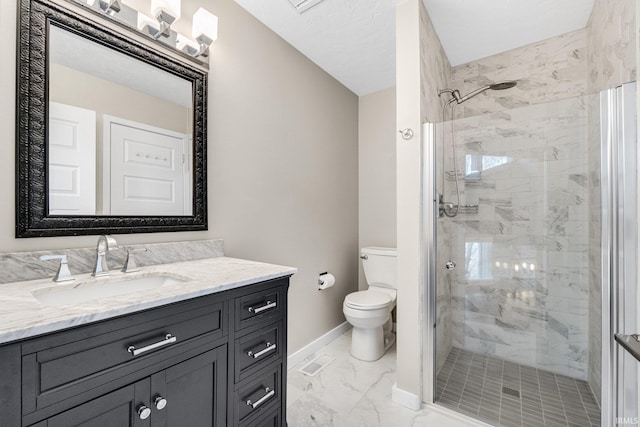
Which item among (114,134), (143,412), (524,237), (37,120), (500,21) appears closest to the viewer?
(143,412)

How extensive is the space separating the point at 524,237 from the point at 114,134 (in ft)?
7.80

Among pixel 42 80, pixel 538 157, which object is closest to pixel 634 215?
pixel 538 157

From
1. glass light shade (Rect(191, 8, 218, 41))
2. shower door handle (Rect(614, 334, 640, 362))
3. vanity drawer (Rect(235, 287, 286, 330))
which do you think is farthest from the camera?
glass light shade (Rect(191, 8, 218, 41))

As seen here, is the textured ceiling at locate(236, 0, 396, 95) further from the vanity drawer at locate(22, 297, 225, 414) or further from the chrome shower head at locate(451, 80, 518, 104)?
the vanity drawer at locate(22, 297, 225, 414)

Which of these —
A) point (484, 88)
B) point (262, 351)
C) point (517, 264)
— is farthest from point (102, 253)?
point (484, 88)

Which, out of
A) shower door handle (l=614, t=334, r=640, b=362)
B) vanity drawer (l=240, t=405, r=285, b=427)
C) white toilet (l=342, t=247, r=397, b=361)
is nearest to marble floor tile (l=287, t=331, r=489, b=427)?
white toilet (l=342, t=247, r=397, b=361)

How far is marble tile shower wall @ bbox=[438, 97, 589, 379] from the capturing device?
65.6 inches

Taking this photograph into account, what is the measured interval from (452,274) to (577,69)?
1774mm

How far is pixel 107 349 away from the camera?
0.77 meters

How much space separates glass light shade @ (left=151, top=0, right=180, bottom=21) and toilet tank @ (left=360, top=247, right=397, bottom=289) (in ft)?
7.01

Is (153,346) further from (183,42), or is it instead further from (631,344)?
(183,42)

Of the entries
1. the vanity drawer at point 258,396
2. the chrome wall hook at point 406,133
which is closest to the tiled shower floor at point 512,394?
the vanity drawer at point 258,396

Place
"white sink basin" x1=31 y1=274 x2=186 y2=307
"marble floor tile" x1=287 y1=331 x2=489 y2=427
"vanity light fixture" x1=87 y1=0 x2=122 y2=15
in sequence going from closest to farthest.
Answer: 1. "white sink basin" x1=31 y1=274 x2=186 y2=307
2. "vanity light fixture" x1=87 y1=0 x2=122 y2=15
3. "marble floor tile" x1=287 y1=331 x2=489 y2=427

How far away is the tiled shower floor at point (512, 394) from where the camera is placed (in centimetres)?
156
